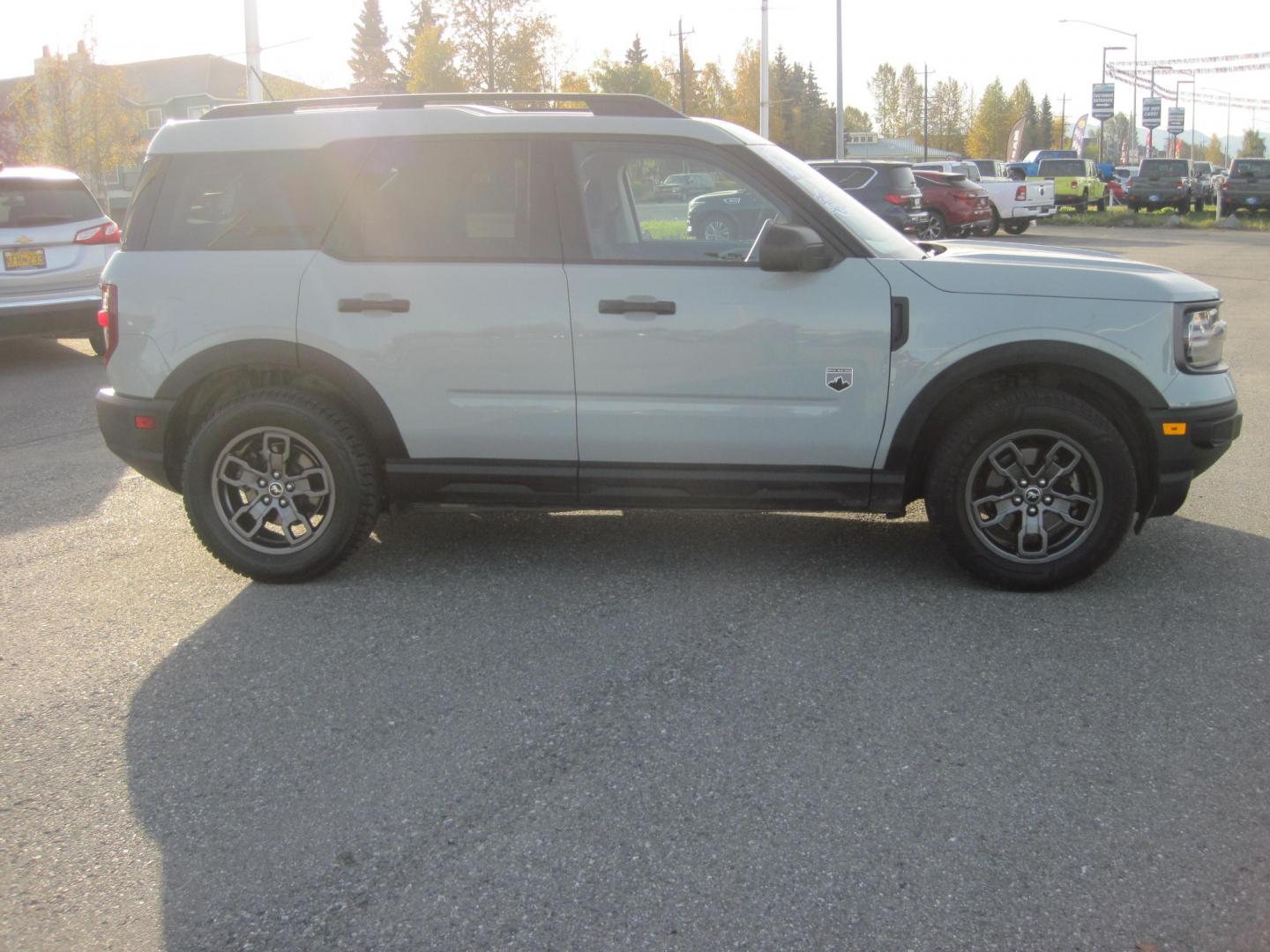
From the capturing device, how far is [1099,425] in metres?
4.79

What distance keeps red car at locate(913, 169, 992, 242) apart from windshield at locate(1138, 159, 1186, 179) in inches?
779

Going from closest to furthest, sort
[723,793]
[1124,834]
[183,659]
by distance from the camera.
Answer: [1124,834] < [723,793] < [183,659]

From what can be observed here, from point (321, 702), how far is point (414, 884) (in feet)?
3.95

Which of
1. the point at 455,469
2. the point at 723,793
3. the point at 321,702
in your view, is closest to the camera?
the point at 723,793

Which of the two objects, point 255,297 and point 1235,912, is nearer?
point 1235,912

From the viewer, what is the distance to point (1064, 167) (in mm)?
44062

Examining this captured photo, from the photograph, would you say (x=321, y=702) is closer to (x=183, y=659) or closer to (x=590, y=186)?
(x=183, y=659)

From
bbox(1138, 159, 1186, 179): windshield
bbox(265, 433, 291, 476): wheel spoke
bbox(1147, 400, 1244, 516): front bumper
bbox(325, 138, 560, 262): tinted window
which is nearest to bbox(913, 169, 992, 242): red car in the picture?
bbox(1138, 159, 1186, 179): windshield

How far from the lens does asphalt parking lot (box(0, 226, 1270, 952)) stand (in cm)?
286

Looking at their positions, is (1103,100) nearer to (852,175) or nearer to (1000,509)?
(852,175)

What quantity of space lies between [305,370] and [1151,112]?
9225 cm

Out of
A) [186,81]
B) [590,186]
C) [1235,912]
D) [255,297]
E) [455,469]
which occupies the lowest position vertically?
[1235,912]

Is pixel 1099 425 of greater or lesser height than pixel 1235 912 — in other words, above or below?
above

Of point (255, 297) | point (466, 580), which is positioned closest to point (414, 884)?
point (466, 580)
